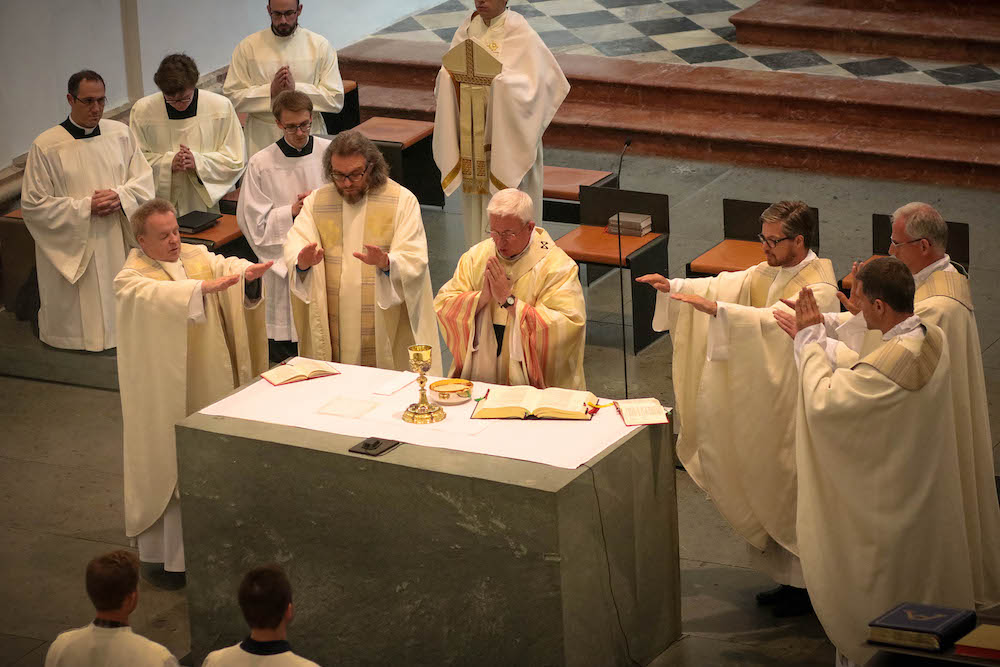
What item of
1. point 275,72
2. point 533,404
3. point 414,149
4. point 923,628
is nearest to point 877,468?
point 533,404

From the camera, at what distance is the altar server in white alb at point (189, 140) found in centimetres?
895

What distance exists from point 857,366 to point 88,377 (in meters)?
5.00

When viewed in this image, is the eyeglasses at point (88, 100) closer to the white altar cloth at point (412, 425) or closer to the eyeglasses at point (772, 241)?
the white altar cloth at point (412, 425)

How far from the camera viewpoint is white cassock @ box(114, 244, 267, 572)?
6133mm

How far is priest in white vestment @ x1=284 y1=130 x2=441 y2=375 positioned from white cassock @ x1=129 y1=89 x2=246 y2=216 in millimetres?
2435

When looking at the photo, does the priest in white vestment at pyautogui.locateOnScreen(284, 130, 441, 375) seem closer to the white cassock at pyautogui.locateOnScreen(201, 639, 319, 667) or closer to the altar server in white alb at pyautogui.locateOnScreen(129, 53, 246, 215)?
the altar server in white alb at pyautogui.locateOnScreen(129, 53, 246, 215)

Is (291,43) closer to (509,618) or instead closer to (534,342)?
(534,342)

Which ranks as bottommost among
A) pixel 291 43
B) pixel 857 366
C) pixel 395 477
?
pixel 395 477

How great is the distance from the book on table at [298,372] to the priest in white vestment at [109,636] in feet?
5.78

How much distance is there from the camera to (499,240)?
19.2 ft

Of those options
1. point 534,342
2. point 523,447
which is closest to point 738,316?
point 534,342

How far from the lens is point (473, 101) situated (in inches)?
359

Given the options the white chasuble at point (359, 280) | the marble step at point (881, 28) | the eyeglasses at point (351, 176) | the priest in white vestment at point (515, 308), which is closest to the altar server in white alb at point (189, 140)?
the white chasuble at point (359, 280)

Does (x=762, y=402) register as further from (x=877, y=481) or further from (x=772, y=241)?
(x=877, y=481)
